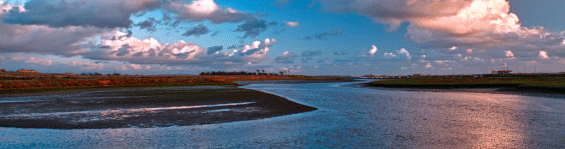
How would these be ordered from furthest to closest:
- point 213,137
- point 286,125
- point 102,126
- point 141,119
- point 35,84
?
point 35,84
point 141,119
point 286,125
point 102,126
point 213,137

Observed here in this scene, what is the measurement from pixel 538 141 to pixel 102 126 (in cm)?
1997

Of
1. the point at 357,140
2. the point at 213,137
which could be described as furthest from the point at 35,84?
the point at 357,140

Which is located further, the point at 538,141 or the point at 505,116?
the point at 505,116

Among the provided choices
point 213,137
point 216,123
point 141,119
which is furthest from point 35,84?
point 213,137

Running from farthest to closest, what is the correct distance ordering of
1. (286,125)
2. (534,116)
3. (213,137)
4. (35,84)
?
(35,84)
(534,116)
(286,125)
(213,137)

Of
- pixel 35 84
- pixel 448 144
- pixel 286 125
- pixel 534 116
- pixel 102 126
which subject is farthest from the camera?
pixel 35 84

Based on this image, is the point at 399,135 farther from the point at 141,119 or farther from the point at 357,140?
the point at 141,119

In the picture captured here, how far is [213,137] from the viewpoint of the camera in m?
13.6

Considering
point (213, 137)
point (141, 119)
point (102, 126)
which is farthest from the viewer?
point (141, 119)

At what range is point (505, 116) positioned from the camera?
20922 millimetres

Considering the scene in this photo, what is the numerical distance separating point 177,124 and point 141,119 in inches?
124

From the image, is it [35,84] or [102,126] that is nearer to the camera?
[102,126]

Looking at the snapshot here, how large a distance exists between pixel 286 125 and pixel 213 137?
483 cm

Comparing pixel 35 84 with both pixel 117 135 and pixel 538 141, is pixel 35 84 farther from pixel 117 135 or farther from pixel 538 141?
pixel 538 141
